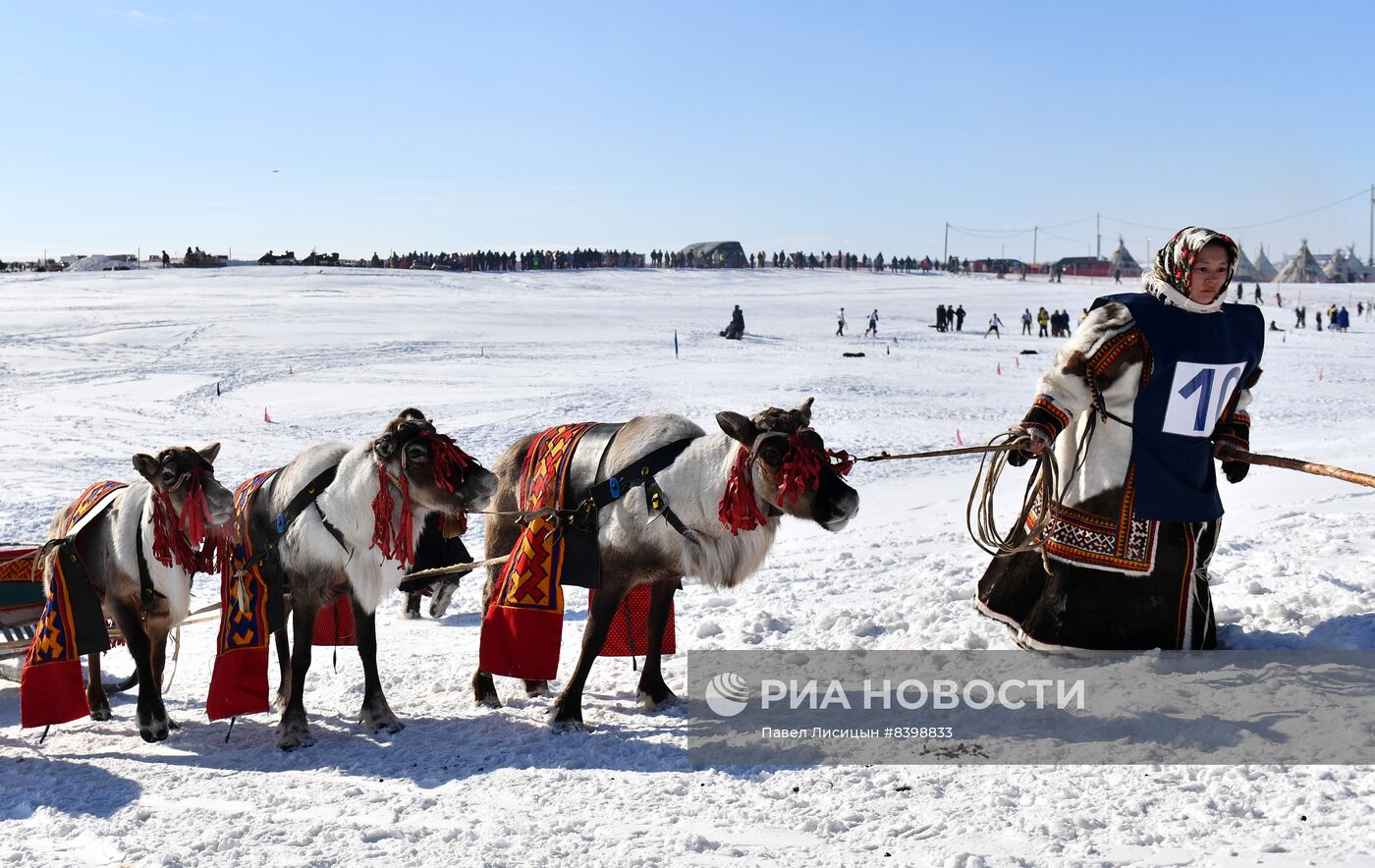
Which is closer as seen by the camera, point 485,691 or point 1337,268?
point 485,691

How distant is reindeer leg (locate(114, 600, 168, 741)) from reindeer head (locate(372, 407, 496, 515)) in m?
1.76

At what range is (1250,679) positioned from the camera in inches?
208

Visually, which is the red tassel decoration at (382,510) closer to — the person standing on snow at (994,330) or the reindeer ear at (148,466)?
the reindeer ear at (148,466)

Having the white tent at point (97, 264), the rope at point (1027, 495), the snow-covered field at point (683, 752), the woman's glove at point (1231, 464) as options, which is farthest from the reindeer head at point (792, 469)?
the white tent at point (97, 264)

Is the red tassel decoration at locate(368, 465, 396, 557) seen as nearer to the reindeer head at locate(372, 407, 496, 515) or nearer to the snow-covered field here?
the reindeer head at locate(372, 407, 496, 515)

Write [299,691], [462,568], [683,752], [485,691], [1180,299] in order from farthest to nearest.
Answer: [462,568], [485,691], [299,691], [1180,299], [683,752]

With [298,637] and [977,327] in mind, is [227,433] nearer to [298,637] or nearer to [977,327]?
[298,637]

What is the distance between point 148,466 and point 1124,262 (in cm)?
8467

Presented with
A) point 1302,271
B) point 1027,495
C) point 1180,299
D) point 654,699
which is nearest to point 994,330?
point 1027,495

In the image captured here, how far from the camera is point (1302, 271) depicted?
80.4m

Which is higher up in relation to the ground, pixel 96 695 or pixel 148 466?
pixel 148 466

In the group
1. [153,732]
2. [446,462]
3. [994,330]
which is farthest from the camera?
[994,330]

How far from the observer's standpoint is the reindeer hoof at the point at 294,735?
5.98m

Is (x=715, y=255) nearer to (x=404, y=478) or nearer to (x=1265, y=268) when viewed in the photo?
(x=1265, y=268)
